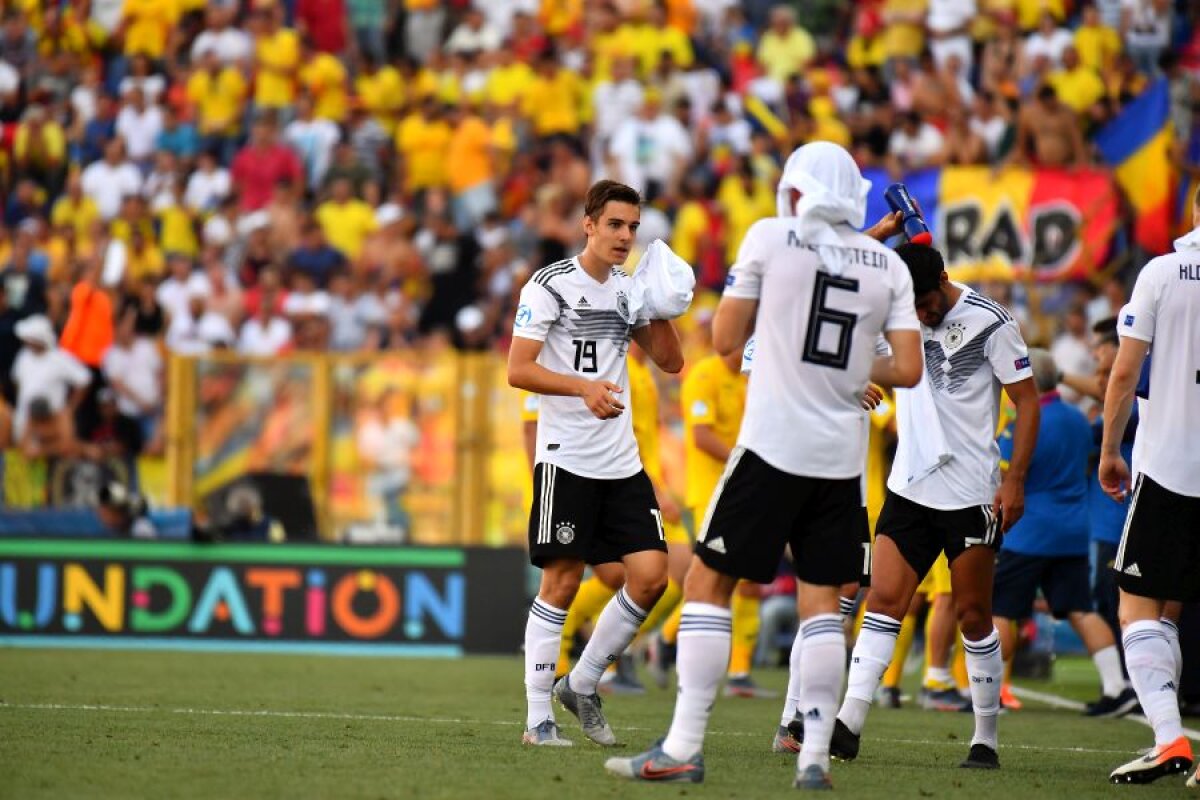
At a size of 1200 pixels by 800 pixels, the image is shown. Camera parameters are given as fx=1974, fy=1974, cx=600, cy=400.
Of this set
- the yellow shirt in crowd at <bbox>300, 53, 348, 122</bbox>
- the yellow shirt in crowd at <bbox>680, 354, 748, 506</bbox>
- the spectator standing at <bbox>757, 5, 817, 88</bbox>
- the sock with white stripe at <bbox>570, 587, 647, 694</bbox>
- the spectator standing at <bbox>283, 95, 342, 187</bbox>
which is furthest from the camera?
the yellow shirt in crowd at <bbox>300, 53, 348, 122</bbox>

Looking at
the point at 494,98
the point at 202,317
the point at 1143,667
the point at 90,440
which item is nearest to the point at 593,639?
the point at 1143,667

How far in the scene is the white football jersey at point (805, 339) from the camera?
302 inches

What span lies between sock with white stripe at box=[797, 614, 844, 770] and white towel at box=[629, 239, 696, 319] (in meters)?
1.89

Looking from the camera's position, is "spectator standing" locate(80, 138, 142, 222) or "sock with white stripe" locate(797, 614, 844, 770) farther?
"spectator standing" locate(80, 138, 142, 222)

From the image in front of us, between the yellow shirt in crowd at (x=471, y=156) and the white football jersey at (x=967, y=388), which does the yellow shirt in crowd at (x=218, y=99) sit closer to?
the yellow shirt in crowd at (x=471, y=156)

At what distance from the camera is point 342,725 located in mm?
10273

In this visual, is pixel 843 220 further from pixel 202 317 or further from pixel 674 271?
pixel 202 317

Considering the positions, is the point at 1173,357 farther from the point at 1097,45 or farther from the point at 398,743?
the point at 1097,45

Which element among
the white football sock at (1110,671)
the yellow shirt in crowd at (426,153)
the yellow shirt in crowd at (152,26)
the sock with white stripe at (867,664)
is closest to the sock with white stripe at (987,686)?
the sock with white stripe at (867,664)

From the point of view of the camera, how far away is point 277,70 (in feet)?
84.3

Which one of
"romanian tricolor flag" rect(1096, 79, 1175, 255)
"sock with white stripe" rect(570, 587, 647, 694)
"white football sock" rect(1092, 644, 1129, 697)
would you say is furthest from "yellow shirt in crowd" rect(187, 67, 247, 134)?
"sock with white stripe" rect(570, 587, 647, 694)

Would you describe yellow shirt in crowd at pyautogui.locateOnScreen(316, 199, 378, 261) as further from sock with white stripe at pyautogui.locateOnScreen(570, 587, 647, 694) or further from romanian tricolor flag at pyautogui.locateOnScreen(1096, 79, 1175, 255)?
sock with white stripe at pyautogui.locateOnScreen(570, 587, 647, 694)

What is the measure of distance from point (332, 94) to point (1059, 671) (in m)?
13.6

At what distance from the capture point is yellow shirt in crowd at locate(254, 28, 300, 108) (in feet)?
84.1
